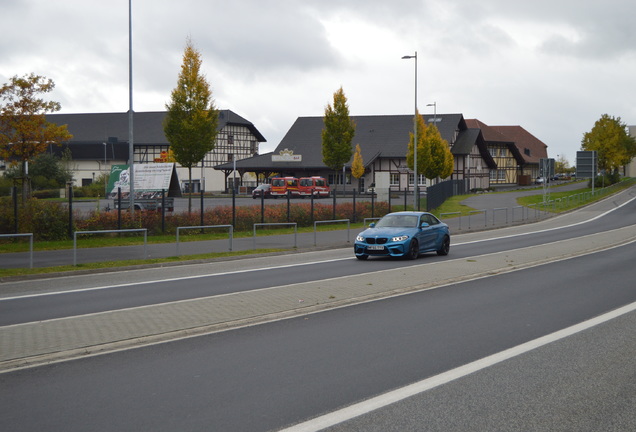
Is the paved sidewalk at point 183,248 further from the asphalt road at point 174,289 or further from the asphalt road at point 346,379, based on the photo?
the asphalt road at point 346,379

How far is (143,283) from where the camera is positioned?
49.9ft

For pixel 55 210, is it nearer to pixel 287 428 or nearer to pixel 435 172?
pixel 287 428

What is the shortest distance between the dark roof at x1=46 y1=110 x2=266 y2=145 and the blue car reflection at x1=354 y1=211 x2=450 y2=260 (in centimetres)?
6410

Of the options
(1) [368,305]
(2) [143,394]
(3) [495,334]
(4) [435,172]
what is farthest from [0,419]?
(4) [435,172]

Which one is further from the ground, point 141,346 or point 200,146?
point 200,146

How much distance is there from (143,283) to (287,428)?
34.1 feet

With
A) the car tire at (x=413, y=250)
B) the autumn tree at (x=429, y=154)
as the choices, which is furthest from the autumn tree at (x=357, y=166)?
the car tire at (x=413, y=250)

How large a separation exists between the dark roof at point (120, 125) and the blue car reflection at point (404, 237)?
64097 millimetres

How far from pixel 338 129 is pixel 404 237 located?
4613cm

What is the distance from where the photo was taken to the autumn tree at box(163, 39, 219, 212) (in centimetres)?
3269

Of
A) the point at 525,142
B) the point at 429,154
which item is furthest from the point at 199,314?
the point at 525,142

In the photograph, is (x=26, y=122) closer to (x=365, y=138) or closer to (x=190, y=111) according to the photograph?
(x=190, y=111)

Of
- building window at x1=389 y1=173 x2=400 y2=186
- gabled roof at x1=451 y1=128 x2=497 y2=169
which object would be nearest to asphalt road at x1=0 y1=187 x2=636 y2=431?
building window at x1=389 y1=173 x2=400 y2=186

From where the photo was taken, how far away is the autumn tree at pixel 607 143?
78875 millimetres
